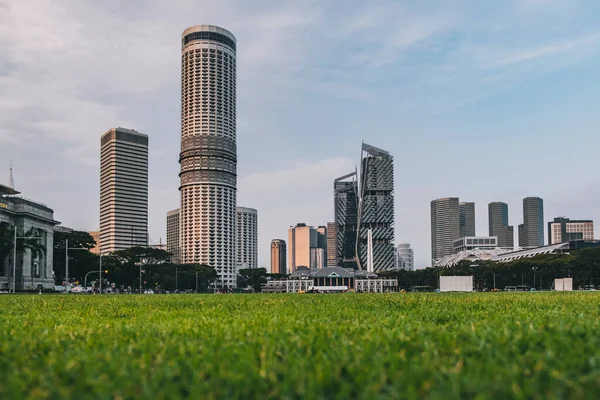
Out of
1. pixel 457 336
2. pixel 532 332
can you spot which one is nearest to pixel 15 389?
pixel 457 336

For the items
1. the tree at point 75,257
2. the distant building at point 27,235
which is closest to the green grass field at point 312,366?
the distant building at point 27,235

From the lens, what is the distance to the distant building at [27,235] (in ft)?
304

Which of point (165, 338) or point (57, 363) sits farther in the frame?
point (165, 338)

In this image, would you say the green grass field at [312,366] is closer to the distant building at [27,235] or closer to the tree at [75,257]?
the distant building at [27,235]

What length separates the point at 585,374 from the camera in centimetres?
306

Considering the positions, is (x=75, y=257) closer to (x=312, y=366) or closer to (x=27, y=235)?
(x=27, y=235)

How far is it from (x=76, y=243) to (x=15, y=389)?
117 metres

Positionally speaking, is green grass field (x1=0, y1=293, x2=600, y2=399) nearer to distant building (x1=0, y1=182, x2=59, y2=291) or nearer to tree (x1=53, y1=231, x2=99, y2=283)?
distant building (x1=0, y1=182, x2=59, y2=291)

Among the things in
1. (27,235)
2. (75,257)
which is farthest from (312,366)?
(75,257)

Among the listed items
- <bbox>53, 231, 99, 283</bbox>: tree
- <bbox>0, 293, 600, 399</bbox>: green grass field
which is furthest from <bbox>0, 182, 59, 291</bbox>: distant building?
<bbox>0, 293, 600, 399</bbox>: green grass field

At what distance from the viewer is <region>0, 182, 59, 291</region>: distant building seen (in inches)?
3652

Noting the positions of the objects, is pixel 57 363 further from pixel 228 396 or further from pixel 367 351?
pixel 367 351

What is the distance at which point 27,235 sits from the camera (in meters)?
88.3

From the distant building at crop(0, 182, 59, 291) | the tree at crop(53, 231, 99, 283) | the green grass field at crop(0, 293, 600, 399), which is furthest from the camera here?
the tree at crop(53, 231, 99, 283)
